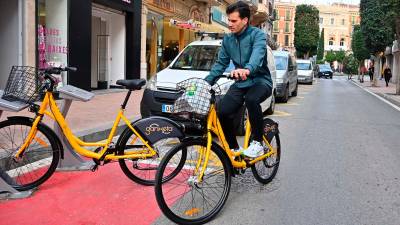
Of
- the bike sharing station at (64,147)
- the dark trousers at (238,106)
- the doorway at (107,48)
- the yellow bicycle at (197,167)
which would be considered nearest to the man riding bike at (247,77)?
the dark trousers at (238,106)

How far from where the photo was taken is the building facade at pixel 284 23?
329 ft

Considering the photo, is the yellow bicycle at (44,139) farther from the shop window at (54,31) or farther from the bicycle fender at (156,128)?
the shop window at (54,31)

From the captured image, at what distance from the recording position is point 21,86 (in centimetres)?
496

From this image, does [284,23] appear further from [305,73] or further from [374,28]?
[305,73]

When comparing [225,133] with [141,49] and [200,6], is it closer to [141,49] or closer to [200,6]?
[141,49]

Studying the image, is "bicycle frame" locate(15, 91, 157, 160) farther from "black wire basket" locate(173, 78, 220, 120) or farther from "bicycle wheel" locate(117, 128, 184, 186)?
"black wire basket" locate(173, 78, 220, 120)

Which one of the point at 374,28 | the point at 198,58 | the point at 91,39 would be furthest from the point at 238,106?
the point at 374,28

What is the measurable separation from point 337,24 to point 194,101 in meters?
121

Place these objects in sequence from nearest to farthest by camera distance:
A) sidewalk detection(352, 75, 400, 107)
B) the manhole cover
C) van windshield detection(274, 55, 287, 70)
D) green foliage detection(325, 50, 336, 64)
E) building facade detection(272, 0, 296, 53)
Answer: the manhole cover, van windshield detection(274, 55, 287, 70), sidewalk detection(352, 75, 400, 107), building facade detection(272, 0, 296, 53), green foliage detection(325, 50, 336, 64)

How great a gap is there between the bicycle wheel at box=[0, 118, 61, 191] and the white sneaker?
194cm

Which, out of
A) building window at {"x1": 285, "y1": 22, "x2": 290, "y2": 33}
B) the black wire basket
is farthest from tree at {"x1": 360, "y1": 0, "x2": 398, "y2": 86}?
building window at {"x1": 285, "y1": 22, "x2": 290, "y2": 33}

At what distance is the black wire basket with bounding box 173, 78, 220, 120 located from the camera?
4.23 metres

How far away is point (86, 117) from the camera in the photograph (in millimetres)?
9922

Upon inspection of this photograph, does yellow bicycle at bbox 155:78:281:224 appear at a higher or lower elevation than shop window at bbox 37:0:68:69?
lower
